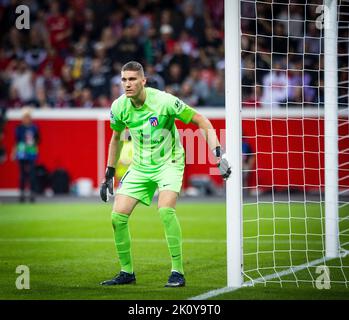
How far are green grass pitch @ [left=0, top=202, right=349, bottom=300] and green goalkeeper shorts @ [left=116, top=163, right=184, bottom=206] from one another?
88 cm

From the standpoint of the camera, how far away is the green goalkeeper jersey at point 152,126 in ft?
29.4

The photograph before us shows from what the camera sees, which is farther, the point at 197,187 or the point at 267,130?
the point at 197,187

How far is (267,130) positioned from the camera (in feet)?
62.3

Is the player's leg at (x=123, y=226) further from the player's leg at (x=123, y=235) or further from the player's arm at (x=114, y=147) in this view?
the player's arm at (x=114, y=147)

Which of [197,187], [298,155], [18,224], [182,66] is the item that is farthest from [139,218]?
[182,66]

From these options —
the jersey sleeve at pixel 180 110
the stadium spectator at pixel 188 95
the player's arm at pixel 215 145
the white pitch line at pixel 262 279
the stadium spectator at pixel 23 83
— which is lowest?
the white pitch line at pixel 262 279

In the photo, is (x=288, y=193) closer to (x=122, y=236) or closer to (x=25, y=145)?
(x=122, y=236)

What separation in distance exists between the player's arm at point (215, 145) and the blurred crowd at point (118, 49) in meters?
12.3

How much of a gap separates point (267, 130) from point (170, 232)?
10.5 metres

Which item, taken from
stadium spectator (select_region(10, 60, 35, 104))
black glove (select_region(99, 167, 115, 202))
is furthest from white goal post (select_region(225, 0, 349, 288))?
stadium spectator (select_region(10, 60, 35, 104))

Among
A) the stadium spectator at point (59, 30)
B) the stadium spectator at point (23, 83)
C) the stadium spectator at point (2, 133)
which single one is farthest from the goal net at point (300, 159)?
the stadium spectator at point (2, 133)

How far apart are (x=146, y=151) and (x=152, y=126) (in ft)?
0.87

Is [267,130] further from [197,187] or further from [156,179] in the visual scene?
[156,179]

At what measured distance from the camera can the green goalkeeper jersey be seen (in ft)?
29.4
